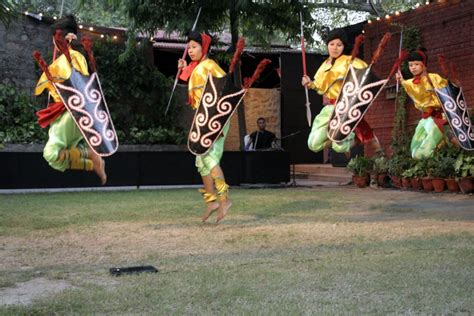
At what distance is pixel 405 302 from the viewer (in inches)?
133

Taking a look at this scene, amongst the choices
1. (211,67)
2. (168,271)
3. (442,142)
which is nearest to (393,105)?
(442,142)

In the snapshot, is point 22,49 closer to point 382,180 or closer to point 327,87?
point 382,180

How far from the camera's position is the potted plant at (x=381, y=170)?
12.5m

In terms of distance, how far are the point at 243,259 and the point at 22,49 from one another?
10.3 metres

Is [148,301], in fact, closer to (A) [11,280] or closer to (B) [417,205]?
(A) [11,280]

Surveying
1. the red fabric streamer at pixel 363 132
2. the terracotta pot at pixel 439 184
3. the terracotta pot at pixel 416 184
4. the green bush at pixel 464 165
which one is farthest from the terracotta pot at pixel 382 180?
the red fabric streamer at pixel 363 132

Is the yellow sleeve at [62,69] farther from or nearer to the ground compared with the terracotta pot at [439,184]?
farther from the ground

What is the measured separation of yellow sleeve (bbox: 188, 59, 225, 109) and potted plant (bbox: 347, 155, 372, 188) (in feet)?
22.1

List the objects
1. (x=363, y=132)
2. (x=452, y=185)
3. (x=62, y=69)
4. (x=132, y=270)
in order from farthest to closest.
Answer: (x=452, y=185), (x=363, y=132), (x=62, y=69), (x=132, y=270)

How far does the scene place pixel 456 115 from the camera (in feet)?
23.9

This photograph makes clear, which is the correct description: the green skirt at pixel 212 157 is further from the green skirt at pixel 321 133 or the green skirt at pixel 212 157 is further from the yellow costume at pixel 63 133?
the yellow costume at pixel 63 133

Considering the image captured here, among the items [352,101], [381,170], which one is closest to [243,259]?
[352,101]

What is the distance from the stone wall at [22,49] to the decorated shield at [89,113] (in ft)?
25.5

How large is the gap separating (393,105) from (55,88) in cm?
913
